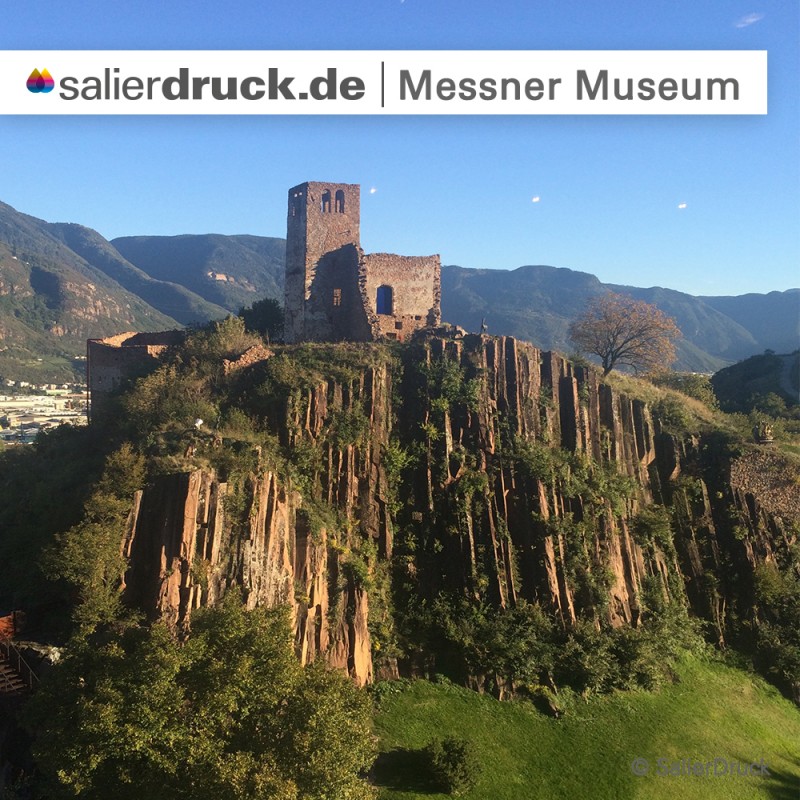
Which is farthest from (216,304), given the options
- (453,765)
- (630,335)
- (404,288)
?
(453,765)

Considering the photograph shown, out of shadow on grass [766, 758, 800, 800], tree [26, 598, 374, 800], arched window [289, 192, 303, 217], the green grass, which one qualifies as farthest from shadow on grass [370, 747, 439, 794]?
arched window [289, 192, 303, 217]

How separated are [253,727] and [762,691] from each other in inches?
780

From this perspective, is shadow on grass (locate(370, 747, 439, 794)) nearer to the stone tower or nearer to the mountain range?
the stone tower

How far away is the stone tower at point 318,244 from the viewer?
34719 millimetres

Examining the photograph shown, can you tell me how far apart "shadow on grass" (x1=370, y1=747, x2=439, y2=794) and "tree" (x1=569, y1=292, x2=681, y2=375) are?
23.7 metres

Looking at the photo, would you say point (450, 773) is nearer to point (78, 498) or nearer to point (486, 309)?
point (78, 498)

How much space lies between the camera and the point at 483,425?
90.9 ft

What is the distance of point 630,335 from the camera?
3591 cm

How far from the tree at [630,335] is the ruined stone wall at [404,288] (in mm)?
9527

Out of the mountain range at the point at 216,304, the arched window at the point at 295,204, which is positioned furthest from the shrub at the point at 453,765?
the mountain range at the point at 216,304

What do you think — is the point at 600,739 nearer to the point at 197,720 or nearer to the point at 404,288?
the point at 197,720

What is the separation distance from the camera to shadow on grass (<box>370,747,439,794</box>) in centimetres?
1697

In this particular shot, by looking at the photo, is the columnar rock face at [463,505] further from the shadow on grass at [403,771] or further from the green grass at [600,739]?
the shadow on grass at [403,771]

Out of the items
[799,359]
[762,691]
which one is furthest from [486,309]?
[762,691]
